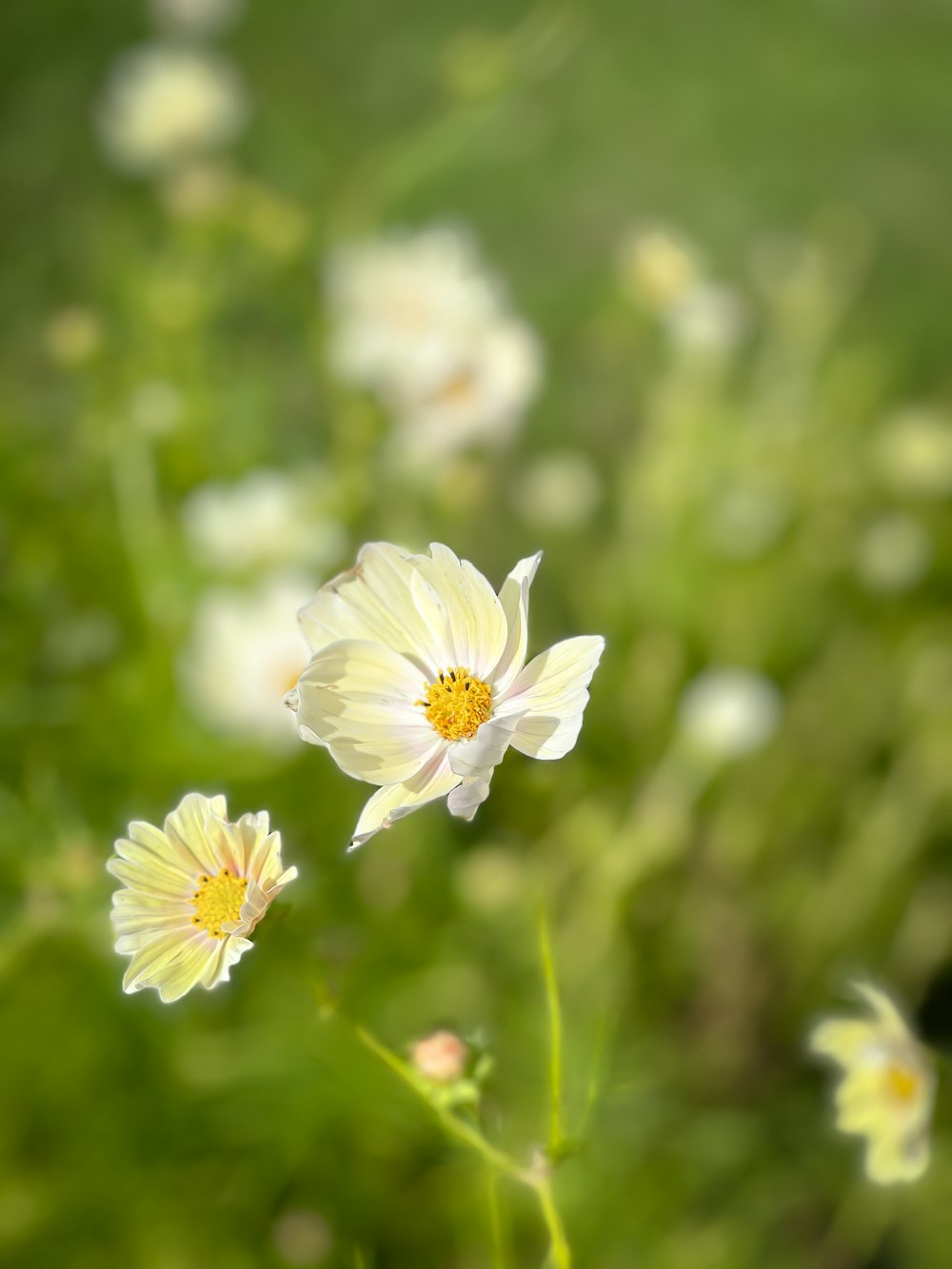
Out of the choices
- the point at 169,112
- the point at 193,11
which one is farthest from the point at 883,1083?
the point at 193,11

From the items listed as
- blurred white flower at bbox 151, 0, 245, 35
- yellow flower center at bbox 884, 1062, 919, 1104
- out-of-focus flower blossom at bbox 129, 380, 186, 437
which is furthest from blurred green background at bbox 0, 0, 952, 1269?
blurred white flower at bbox 151, 0, 245, 35

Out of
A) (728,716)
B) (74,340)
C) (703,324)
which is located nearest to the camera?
(74,340)

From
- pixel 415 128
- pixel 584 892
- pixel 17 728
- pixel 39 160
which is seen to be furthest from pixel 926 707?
pixel 39 160

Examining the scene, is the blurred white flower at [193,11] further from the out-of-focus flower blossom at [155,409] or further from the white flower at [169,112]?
the out-of-focus flower blossom at [155,409]

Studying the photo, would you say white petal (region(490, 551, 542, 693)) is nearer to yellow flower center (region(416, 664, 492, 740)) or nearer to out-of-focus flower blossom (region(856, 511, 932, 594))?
yellow flower center (region(416, 664, 492, 740))

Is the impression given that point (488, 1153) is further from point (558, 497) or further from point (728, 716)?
point (558, 497)

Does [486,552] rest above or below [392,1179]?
above

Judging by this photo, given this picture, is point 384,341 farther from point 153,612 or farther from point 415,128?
point 415,128
